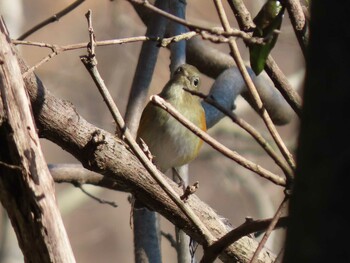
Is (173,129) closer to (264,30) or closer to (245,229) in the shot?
(264,30)

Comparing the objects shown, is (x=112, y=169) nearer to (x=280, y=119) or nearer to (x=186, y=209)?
(x=186, y=209)

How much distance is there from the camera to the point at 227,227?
1.76 meters

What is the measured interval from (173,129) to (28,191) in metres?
2.50

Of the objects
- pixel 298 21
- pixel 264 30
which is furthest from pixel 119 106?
pixel 264 30

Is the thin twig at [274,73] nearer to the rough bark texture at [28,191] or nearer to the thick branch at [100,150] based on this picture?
the thick branch at [100,150]

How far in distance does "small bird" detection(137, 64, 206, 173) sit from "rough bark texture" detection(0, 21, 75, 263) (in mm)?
2333

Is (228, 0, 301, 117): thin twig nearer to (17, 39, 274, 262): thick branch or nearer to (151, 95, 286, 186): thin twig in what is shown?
(17, 39, 274, 262): thick branch

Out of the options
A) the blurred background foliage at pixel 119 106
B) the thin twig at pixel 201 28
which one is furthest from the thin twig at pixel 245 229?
the blurred background foliage at pixel 119 106

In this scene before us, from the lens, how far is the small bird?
3.66 m

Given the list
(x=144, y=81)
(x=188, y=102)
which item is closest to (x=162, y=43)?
(x=144, y=81)

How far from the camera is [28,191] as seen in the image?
127 centimetres

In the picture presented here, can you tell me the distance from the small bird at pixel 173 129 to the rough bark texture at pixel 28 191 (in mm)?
2333

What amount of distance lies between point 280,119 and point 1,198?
223 centimetres

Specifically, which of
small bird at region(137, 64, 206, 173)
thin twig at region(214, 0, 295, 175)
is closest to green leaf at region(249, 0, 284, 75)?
thin twig at region(214, 0, 295, 175)
